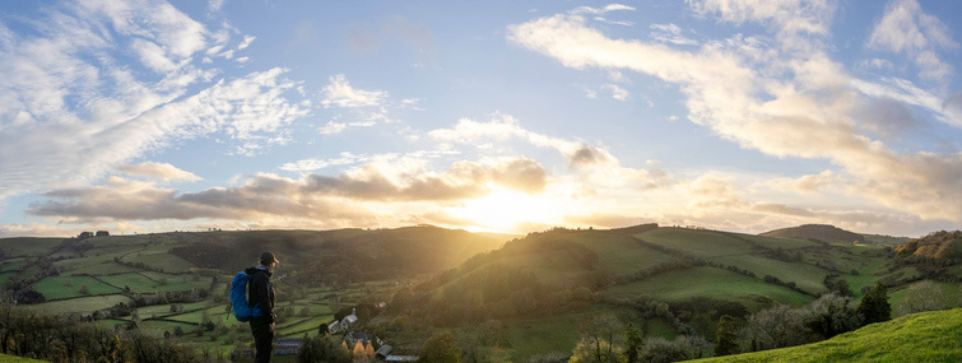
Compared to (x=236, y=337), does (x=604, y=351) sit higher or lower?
higher

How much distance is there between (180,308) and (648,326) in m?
151

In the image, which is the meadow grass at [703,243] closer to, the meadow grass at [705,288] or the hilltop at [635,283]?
the hilltop at [635,283]

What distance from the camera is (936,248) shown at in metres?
127

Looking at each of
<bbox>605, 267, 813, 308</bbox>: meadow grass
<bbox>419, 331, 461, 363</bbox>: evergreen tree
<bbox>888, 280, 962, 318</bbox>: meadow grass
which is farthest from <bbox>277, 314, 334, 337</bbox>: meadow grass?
<bbox>888, 280, 962, 318</bbox>: meadow grass

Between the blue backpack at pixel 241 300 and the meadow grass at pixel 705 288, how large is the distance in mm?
117784

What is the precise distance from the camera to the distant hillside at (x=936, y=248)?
12065 cm

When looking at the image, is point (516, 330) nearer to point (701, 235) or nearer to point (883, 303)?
point (883, 303)

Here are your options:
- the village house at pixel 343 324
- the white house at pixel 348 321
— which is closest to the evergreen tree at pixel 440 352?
the village house at pixel 343 324

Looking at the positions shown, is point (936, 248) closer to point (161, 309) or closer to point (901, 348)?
point (901, 348)

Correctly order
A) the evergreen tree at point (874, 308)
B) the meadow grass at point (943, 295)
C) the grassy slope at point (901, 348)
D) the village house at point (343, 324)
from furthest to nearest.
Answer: the village house at point (343, 324) → the meadow grass at point (943, 295) → the evergreen tree at point (874, 308) → the grassy slope at point (901, 348)

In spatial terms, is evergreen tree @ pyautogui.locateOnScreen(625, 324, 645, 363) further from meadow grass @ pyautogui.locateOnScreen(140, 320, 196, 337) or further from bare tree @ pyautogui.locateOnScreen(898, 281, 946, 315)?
meadow grass @ pyautogui.locateOnScreen(140, 320, 196, 337)

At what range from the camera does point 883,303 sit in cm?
6512

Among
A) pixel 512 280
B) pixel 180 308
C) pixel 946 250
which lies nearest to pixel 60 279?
pixel 180 308

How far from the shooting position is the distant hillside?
396ft
